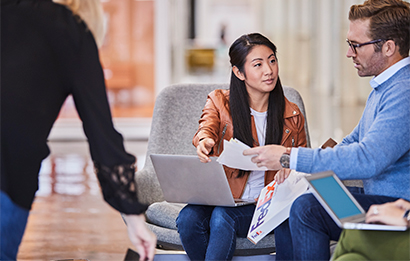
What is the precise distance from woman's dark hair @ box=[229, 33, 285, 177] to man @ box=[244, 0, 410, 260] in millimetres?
390

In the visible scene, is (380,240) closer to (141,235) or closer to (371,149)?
(371,149)

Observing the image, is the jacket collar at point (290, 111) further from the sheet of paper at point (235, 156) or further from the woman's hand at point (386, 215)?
the woman's hand at point (386, 215)

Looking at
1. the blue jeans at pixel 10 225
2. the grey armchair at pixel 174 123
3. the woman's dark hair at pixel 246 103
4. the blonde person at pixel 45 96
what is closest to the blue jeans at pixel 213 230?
the woman's dark hair at pixel 246 103

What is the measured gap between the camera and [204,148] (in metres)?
1.95

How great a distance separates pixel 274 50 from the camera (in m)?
2.25

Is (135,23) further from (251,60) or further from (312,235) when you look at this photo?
(312,235)

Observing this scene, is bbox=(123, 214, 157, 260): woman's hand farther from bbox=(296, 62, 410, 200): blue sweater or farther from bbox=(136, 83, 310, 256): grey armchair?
bbox=(136, 83, 310, 256): grey armchair

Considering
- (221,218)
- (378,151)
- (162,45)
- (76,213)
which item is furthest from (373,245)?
(162,45)

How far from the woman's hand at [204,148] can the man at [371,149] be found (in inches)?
9.1

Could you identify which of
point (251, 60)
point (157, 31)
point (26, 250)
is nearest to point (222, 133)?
point (251, 60)

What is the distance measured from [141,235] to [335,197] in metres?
0.57

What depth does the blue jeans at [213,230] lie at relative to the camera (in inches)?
77.2

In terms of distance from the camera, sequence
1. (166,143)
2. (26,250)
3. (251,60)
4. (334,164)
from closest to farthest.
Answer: (334,164) < (251,60) < (166,143) < (26,250)

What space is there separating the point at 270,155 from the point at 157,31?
6.68 meters
